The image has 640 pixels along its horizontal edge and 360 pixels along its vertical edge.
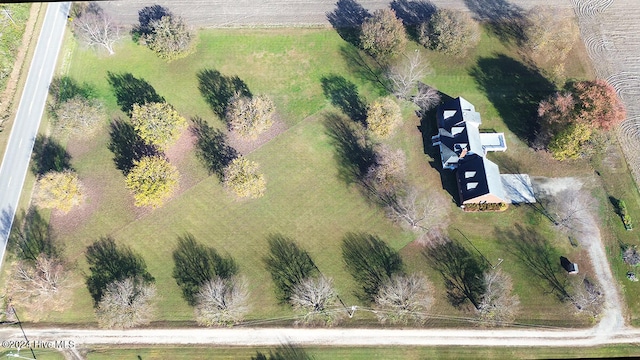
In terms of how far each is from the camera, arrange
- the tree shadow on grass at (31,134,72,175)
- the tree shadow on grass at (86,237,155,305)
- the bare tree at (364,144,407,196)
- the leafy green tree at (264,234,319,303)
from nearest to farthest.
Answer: the leafy green tree at (264,234,319,303) < the tree shadow on grass at (86,237,155,305) < the bare tree at (364,144,407,196) < the tree shadow on grass at (31,134,72,175)

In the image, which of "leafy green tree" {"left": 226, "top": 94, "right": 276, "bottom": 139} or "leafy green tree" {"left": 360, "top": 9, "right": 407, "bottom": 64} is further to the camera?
"leafy green tree" {"left": 360, "top": 9, "right": 407, "bottom": 64}

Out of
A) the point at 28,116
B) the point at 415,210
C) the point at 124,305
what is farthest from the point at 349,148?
the point at 28,116

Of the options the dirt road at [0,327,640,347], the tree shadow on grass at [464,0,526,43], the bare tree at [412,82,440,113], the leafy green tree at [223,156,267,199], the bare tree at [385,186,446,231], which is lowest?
the dirt road at [0,327,640,347]

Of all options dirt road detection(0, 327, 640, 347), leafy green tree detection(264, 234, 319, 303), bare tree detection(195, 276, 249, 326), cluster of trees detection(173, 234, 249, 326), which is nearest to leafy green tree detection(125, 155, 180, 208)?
cluster of trees detection(173, 234, 249, 326)

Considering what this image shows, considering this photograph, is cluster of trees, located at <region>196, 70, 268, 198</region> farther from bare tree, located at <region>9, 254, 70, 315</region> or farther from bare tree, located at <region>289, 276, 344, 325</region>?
bare tree, located at <region>9, 254, 70, 315</region>

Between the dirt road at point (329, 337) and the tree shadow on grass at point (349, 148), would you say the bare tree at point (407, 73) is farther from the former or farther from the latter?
the dirt road at point (329, 337)

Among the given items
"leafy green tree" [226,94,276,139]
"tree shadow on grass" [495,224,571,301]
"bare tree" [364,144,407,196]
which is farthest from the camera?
"leafy green tree" [226,94,276,139]

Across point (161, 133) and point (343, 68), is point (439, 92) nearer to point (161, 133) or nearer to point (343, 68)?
point (343, 68)

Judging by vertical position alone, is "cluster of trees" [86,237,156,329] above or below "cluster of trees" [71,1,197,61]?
below
